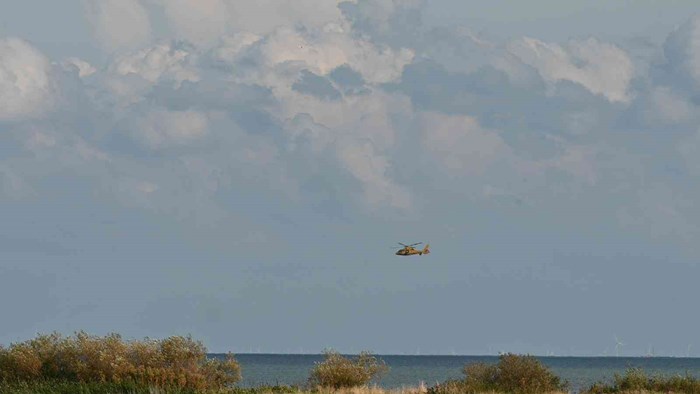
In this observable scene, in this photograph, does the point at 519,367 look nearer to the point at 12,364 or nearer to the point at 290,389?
the point at 290,389

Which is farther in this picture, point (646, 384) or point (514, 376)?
point (514, 376)

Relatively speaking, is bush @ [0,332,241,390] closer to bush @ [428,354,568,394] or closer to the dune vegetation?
the dune vegetation

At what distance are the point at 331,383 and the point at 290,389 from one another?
5.29m

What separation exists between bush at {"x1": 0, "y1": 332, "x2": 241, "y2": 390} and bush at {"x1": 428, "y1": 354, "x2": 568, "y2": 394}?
9.72m

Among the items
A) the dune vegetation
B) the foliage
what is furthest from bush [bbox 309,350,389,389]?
the foliage

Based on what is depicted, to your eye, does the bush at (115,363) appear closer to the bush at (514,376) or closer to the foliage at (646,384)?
the bush at (514,376)

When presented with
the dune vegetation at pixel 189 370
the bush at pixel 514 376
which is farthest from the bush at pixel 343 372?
the bush at pixel 514 376

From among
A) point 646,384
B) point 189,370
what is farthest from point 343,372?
point 646,384

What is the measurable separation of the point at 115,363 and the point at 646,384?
21.4m

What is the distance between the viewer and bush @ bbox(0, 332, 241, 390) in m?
46.7

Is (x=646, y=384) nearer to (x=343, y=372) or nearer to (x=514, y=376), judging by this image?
(x=514, y=376)

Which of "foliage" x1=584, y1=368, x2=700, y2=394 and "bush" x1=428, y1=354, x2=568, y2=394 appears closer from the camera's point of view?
"foliage" x1=584, y1=368, x2=700, y2=394

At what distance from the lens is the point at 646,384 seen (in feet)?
158

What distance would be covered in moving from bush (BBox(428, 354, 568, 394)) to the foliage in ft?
6.10
